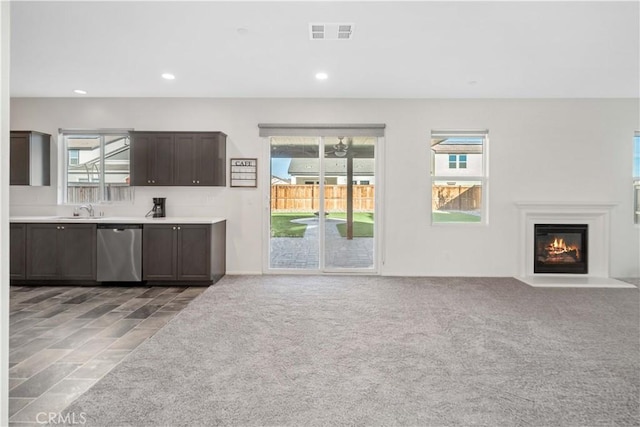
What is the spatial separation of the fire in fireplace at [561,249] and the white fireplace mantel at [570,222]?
69 millimetres

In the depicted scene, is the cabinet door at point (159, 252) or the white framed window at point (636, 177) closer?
the cabinet door at point (159, 252)

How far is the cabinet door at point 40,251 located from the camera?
4.89 m

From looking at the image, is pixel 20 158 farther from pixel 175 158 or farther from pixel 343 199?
pixel 343 199

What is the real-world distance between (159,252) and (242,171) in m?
1.62

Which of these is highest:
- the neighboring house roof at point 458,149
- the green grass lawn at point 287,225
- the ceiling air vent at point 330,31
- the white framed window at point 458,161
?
the ceiling air vent at point 330,31

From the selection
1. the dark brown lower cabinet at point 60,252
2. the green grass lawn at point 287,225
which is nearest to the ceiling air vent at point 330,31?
the green grass lawn at point 287,225

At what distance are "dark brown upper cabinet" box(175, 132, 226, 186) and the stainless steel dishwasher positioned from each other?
3.05 ft

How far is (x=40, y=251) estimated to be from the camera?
4.91m

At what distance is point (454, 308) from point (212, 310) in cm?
253

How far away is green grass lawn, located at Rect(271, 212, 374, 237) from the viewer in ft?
18.8

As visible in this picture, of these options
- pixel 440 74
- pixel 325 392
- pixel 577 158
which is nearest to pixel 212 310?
pixel 325 392

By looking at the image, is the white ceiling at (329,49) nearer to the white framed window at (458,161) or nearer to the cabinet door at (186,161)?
the cabinet door at (186,161)

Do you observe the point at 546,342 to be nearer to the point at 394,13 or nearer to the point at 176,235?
the point at 394,13

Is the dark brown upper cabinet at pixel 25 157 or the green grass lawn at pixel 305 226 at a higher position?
the dark brown upper cabinet at pixel 25 157
